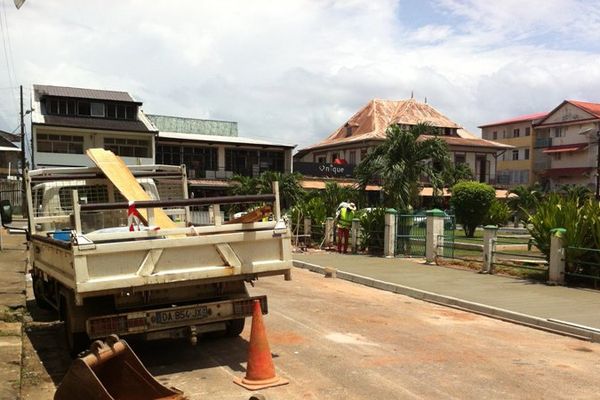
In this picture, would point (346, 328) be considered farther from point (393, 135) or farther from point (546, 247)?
point (393, 135)

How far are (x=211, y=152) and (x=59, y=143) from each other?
40.3ft

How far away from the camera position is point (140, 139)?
4941cm

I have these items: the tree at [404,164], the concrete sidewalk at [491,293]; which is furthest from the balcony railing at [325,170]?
the concrete sidewalk at [491,293]

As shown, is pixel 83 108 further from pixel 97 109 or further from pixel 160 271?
pixel 160 271

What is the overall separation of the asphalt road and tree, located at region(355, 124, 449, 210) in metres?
13.2

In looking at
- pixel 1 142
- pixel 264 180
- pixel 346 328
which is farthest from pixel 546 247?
pixel 1 142

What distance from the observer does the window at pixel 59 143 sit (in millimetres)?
46844

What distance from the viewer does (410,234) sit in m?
19.2

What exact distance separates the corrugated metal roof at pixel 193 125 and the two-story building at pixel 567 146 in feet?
115

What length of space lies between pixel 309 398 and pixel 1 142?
72.7 m

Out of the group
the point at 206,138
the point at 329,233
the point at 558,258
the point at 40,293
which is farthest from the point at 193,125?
the point at 40,293

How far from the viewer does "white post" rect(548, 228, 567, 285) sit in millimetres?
12891

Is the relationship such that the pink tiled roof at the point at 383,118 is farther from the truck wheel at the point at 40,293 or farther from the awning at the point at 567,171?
the truck wheel at the point at 40,293

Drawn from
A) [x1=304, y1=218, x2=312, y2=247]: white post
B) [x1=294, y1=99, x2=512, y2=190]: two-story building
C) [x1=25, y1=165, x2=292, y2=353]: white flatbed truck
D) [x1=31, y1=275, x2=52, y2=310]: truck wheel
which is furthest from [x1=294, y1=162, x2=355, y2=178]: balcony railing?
[x1=25, y1=165, x2=292, y2=353]: white flatbed truck
